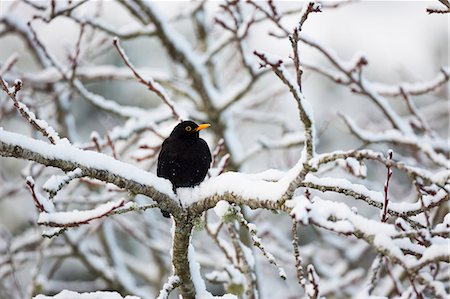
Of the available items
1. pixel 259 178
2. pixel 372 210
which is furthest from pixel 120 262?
pixel 372 210

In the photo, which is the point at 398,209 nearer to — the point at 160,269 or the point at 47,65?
the point at 47,65

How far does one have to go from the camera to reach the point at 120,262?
18.5 feet

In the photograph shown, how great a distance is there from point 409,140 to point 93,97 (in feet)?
8.09

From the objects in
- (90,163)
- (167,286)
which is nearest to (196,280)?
(167,286)

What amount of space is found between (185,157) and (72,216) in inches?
40.0

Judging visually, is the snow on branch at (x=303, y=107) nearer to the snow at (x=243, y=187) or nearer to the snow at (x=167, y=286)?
the snow at (x=243, y=187)

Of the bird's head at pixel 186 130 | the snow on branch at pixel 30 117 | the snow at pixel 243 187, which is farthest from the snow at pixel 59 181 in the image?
the bird's head at pixel 186 130

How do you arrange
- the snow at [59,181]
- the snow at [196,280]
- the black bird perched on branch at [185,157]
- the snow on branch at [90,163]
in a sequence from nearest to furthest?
1. the snow on branch at [90,163]
2. the snow at [59,181]
3. the snow at [196,280]
4. the black bird perched on branch at [185,157]

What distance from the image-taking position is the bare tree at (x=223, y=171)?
1702mm

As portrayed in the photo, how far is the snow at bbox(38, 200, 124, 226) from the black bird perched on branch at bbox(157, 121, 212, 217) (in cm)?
51

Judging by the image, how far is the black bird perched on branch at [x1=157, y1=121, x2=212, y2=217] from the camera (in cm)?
270

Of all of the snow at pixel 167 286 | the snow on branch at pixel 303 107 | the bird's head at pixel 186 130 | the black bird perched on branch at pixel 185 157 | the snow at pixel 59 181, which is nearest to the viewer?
the snow on branch at pixel 303 107

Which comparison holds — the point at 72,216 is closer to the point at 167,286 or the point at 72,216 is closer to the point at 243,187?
the point at 167,286

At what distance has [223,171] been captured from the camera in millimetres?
3129
